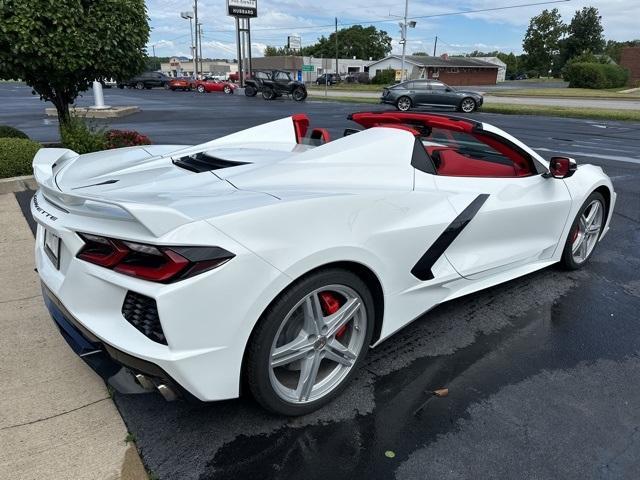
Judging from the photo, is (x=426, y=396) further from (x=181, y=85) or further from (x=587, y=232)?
(x=181, y=85)

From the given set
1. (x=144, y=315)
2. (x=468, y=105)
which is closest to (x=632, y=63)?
(x=468, y=105)

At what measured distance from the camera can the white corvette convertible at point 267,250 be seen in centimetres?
188

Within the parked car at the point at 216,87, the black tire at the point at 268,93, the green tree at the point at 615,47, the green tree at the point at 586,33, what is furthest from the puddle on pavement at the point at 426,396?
the green tree at the point at 615,47

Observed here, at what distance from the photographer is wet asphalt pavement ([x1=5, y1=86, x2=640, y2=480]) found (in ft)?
7.07

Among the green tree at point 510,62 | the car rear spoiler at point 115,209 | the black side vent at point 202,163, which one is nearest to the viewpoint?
the car rear spoiler at point 115,209

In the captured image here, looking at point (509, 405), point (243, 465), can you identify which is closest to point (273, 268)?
point (243, 465)

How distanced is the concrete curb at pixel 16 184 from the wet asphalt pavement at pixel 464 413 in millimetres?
5126

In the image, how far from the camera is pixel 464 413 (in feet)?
8.17

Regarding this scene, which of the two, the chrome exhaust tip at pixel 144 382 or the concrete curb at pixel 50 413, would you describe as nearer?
the chrome exhaust tip at pixel 144 382

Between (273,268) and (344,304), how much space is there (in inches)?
21.2

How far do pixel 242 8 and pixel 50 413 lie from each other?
143 feet

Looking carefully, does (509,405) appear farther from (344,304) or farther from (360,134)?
(360,134)

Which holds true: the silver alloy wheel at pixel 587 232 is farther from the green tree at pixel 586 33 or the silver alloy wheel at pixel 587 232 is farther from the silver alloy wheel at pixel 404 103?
the green tree at pixel 586 33

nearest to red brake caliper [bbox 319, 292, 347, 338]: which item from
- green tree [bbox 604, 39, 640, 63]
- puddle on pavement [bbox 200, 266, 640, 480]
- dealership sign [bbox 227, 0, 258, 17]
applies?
puddle on pavement [bbox 200, 266, 640, 480]
